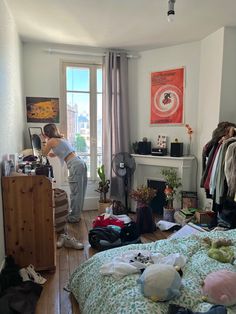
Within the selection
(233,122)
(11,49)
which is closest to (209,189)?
(233,122)

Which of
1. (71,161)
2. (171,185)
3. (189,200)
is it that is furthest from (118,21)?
(189,200)

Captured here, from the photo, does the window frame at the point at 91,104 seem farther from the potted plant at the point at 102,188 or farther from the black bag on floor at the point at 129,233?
the black bag on floor at the point at 129,233

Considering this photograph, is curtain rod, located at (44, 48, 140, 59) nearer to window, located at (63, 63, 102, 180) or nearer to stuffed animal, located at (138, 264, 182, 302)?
window, located at (63, 63, 102, 180)

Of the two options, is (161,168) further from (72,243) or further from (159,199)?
(72,243)

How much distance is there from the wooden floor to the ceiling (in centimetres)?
254

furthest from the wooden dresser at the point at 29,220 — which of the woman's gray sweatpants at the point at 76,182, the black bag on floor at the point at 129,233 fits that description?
the woman's gray sweatpants at the point at 76,182

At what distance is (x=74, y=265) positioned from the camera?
8.00 feet

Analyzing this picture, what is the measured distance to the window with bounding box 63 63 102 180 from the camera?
12.9ft

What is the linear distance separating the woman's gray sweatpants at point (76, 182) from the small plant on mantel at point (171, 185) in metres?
1.18

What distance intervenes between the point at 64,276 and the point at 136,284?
3.44 ft

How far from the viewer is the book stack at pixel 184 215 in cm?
329

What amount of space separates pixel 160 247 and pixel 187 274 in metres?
0.39

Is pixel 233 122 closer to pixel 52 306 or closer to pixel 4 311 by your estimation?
pixel 52 306

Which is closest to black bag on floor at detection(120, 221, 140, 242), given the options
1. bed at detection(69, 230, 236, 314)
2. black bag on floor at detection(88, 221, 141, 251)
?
black bag on floor at detection(88, 221, 141, 251)
